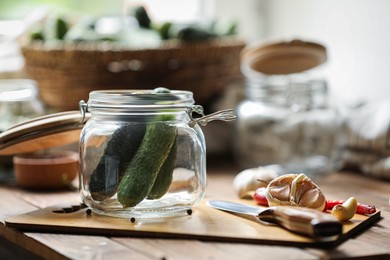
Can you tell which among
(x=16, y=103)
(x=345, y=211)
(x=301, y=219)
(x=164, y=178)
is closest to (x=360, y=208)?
(x=345, y=211)

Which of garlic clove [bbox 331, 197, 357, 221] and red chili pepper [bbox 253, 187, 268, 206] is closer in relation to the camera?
garlic clove [bbox 331, 197, 357, 221]

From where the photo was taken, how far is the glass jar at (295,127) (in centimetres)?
142

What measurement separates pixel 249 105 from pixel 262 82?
5cm

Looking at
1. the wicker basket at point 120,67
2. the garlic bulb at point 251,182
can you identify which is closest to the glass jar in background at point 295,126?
the wicker basket at point 120,67

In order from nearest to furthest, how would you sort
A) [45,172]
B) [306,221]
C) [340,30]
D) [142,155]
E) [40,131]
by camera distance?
[306,221] → [142,155] → [40,131] → [45,172] → [340,30]

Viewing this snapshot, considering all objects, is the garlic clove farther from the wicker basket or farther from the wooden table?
the wicker basket

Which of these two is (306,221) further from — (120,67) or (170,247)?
(120,67)

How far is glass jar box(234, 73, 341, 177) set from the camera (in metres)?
1.42

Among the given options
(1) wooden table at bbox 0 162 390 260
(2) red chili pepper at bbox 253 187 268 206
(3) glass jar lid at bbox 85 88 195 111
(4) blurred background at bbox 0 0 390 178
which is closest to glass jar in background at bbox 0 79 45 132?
(4) blurred background at bbox 0 0 390 178

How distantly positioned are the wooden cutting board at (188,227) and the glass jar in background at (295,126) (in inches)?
15.4

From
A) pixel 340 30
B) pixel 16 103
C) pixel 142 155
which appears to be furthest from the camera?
pixel 340 30

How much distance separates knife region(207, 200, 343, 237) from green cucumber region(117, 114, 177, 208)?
0.43ft

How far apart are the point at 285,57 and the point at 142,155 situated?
1.55 feet

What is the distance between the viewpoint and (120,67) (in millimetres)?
1464
